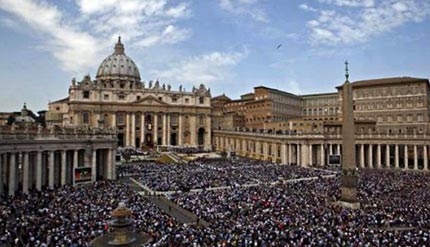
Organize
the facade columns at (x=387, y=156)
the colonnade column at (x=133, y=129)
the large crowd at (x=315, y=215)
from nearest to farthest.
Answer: the large crowd at (x=315, y=215), the facade columns at (x=387, y=156), the colonnade column at (x=133, y=129)

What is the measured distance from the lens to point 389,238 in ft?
61.4

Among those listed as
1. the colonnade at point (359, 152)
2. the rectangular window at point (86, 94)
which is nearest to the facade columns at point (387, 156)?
the colonnade at point (359, 152)

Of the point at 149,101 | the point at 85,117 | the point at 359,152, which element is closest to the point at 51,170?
the point at 359,152

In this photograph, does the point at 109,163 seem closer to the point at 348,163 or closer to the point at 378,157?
the point at 348,163

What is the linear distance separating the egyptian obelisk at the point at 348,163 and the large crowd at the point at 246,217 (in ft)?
3.96

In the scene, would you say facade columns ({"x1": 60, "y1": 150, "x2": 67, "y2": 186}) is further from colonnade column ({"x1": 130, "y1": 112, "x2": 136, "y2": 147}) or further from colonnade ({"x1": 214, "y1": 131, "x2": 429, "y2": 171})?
colonnade column ({"x1": 130, "y1": 112, "x2": 136, "y2": 147})

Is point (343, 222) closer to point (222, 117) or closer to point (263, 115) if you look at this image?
point (263, 115)

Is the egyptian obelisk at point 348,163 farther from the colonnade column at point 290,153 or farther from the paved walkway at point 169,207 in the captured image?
the colonnade column at point 290,153

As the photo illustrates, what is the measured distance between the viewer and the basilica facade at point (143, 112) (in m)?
96.7

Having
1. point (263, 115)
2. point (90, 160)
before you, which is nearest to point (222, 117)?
point (263, 115)

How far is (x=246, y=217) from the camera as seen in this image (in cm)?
2438

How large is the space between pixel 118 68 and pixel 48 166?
3735 inches

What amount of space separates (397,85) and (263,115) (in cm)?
3541

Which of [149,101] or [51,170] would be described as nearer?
[51,170]
